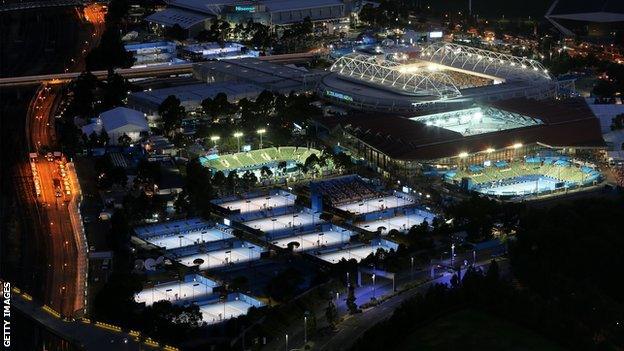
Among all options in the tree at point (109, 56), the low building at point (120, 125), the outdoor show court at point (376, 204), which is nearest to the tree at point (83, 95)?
the low building at point (120, 125)

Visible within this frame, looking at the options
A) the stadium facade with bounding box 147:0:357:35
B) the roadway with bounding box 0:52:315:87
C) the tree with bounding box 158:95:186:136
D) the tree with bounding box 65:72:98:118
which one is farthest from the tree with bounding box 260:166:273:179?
the stadium facade with bounding box 147:0:357:35

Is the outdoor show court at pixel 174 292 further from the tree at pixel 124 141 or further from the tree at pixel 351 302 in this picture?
the tree at pixel 124 141

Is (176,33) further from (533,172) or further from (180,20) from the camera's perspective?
(533,172)

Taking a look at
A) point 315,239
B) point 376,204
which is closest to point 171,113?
point 376,204

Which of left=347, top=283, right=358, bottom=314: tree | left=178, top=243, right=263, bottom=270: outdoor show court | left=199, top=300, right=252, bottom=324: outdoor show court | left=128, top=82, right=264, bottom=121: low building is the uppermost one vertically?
left=128, top=82, right=264, bottom=121: low building

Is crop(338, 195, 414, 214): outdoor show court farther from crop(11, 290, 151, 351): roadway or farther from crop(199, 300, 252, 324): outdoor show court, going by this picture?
crop(11, 290, 151, 351): roadway

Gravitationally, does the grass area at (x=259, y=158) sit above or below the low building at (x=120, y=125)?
below

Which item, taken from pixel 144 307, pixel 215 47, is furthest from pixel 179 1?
pixel 144 307
